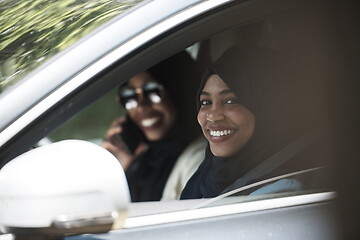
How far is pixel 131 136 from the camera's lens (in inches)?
175

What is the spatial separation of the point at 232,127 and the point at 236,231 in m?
0.44

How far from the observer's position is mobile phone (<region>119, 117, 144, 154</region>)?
441 centimetres

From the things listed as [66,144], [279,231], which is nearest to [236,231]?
[279,231]

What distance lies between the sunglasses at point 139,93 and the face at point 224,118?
1.58 metres

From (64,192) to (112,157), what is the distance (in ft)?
0.47

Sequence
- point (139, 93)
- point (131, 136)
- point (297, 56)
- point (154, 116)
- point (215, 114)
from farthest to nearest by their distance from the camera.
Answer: point (131, 136), point (154, 116), point (139, 93), point (297, 56), point (215, 114)

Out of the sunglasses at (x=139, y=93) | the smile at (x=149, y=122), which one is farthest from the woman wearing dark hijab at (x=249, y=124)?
the smile at (x=149, y=122)

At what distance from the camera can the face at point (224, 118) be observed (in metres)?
2.44

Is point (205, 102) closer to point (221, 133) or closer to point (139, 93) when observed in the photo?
point (221, 133)

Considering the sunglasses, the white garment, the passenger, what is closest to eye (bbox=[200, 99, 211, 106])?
the white garment

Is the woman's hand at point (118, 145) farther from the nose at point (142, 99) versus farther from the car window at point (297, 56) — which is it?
the car window at point (297, 56)

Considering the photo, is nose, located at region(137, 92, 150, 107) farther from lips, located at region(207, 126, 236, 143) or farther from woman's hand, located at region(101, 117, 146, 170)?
lips, located at region(207, 126, 236, 143)

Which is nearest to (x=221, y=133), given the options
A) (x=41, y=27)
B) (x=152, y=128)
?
(x=41, y=27)

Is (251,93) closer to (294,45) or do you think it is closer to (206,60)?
(294,45)
